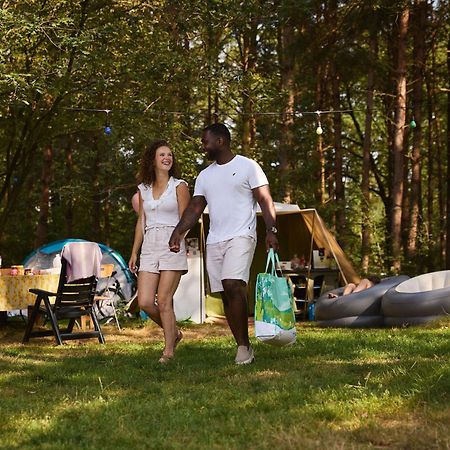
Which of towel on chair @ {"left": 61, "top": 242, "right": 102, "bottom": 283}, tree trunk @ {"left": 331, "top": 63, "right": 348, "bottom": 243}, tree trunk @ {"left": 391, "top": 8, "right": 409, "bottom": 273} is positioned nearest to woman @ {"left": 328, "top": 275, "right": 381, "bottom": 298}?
towel on chair @ {"left": 61, "top": 242, "right": 102, "bottom": 283}

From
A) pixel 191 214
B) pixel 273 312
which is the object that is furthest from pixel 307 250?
pixel 273 312

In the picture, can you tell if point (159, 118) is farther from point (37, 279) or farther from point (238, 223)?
point (238, 223)

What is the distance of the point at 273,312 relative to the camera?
5434 millimetres

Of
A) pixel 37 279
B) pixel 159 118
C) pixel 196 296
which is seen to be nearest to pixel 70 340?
pixel 37 279

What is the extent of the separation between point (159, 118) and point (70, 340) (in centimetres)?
520

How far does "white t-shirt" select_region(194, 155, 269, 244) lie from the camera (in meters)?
5.63

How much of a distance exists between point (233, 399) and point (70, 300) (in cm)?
442

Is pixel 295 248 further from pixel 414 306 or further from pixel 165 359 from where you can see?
pixel 165 359

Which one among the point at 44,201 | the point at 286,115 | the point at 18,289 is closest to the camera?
the point at 18,289

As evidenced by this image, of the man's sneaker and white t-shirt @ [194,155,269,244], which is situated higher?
white t-shirt @ [194,155,269,244]

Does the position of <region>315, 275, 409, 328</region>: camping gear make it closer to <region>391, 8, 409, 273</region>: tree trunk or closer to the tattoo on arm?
the tattoo on arm

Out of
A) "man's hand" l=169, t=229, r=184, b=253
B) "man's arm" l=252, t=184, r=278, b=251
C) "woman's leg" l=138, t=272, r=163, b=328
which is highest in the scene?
"man's arm" l=252, t=184, r=278, b=251

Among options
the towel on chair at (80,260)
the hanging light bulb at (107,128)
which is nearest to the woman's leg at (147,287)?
the towel on chair at (80,260)

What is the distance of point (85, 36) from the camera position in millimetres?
10000
